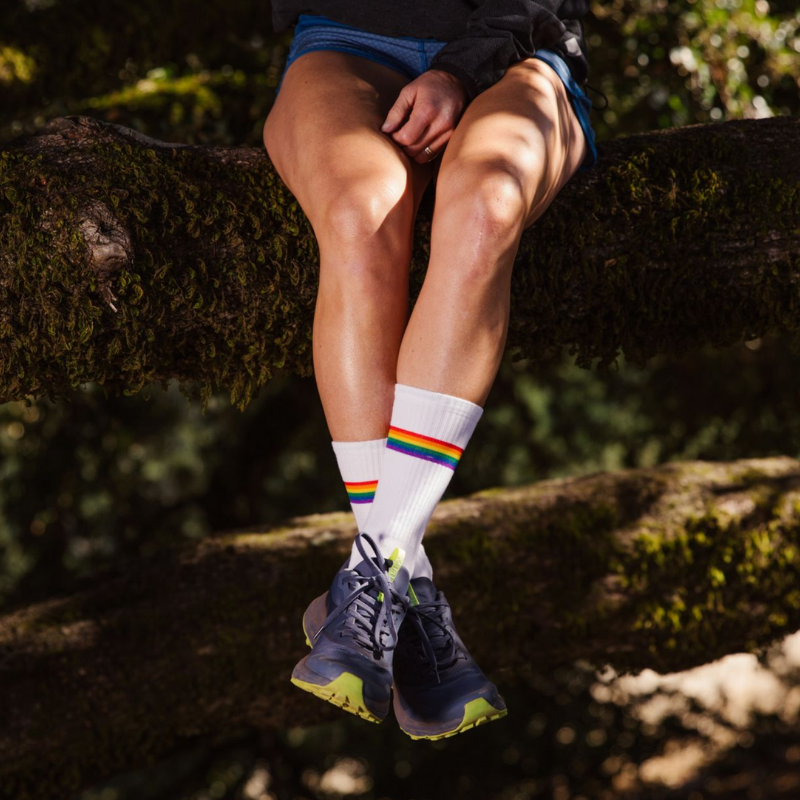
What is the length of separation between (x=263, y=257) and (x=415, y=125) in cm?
42

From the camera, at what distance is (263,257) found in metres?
1.80

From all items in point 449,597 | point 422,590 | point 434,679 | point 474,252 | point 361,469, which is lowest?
point 449,597

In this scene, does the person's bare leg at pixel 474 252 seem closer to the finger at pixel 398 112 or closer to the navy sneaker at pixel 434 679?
the finger at pixel 398 112

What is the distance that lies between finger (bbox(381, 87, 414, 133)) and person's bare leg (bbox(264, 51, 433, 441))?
0.02 m

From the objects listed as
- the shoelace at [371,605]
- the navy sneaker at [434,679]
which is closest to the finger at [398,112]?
the shoelace at [371,605]

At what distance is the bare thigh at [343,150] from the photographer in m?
1.57

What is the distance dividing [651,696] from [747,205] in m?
4.59

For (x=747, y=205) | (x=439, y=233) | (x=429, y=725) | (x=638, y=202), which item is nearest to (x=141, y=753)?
(x=429, y=725)

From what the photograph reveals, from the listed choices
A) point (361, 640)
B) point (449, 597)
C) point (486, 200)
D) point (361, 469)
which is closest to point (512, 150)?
point (486, 200)

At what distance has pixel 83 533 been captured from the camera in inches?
212

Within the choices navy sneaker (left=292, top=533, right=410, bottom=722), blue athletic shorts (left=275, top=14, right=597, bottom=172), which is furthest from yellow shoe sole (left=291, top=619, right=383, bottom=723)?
blue athletic shorts (left=275, top=14, right=597, bottom=172)

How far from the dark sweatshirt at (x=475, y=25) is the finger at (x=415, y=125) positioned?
0.40ft

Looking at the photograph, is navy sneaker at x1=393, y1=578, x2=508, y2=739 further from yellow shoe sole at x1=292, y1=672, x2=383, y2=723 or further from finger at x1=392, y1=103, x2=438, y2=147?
finger at x1=392, y1=103, x2=438, y2=147

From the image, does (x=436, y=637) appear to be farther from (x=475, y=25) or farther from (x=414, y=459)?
(x=475, y=25)
